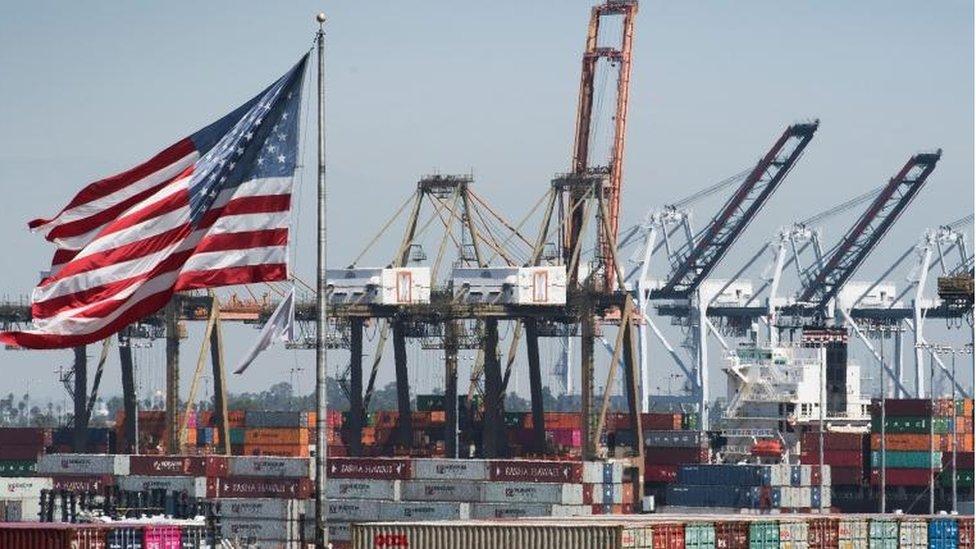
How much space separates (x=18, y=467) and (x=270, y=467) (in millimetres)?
24189

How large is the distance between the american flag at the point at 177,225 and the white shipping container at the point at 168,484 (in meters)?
66.9

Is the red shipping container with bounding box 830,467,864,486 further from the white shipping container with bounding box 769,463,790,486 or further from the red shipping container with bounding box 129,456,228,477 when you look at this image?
the red shipping container with bounding box 129,456,228,477

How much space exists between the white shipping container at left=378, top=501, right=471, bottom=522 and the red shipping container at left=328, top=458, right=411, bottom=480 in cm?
337

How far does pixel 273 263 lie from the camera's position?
31297mm

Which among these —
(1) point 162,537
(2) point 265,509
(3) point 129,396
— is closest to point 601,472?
(2) point 265,509

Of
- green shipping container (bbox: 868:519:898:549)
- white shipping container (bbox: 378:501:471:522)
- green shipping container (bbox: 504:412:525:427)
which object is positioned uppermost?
green shipping container (bbox: 504:412:525:427)

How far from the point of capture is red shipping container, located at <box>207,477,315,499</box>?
99812mm

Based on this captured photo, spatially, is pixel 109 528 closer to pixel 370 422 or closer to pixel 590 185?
pixel 590 185

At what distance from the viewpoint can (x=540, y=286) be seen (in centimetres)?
11194

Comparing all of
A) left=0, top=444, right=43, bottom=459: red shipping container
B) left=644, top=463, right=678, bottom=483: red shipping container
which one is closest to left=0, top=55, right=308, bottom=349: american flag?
left=644, top=463, right=678, bottom=483: red shipping container

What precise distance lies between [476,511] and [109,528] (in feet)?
174

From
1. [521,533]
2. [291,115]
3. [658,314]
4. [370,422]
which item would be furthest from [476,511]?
[658,314]

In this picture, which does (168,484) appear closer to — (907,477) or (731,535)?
(907,477)

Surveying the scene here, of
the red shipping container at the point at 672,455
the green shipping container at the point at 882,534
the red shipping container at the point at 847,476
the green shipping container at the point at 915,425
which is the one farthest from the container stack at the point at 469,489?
the green shipping container at the point at 882,534
